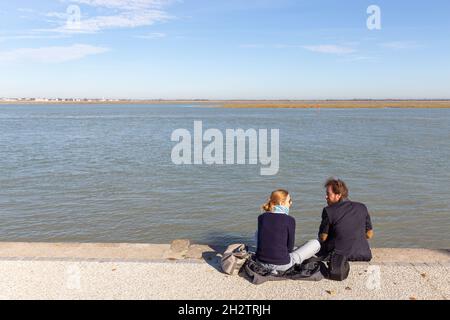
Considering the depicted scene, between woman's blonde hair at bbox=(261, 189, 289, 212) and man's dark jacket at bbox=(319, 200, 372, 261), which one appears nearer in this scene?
woman's blonde hair at bbox=(261, 189, 289, 212)

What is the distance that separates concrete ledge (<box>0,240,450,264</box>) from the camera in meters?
6.14

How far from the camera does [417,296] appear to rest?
16.3 ft

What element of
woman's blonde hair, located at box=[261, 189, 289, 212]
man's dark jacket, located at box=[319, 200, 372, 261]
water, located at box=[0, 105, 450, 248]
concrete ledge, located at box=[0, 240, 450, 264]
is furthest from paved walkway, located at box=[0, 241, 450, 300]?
water, located at box=[0, 105, 450, 248]

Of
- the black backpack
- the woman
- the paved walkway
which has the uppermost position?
the woman

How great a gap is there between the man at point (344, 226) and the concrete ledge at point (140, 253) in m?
0.42

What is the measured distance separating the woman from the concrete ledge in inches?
46.8

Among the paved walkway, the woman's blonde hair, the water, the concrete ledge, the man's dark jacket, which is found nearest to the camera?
the paved walkway

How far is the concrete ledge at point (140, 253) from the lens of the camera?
6.14 meters

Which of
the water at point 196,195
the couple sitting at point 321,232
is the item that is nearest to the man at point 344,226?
the couple sitting at point 321,232

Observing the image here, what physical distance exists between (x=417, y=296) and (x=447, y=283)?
0.62 meters

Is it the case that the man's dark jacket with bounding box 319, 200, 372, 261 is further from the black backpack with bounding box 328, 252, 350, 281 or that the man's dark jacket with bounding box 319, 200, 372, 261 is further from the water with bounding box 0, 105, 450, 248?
the water with bounding box 0, 105, 450, 248
